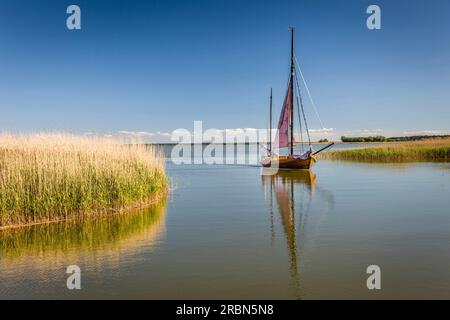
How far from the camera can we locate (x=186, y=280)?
26.2 ft

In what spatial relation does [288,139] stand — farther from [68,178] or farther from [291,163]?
[68,178]

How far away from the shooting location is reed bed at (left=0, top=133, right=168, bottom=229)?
12.7 meters

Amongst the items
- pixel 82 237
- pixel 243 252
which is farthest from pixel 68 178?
pixel 243 252

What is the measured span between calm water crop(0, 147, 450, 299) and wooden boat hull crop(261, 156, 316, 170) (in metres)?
17.7

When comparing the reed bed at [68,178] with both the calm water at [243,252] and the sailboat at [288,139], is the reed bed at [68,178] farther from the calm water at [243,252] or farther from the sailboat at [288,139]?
the sailboat at [288,139]

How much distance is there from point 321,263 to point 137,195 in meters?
9.30

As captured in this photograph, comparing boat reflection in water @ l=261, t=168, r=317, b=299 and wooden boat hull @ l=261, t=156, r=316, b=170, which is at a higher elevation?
wooden boat hull @ l=261, t=156, r=316, b=170

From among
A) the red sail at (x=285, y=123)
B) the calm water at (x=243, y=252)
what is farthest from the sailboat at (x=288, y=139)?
the calm water at (x=243, y=252)

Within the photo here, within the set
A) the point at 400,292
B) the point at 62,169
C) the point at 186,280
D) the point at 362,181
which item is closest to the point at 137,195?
the point at 62,169

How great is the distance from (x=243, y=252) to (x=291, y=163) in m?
27.1

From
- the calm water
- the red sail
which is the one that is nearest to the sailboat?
the red sail

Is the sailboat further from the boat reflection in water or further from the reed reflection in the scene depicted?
the reed reflection
